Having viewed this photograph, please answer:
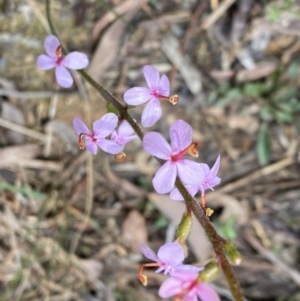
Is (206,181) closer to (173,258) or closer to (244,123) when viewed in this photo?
(173,258)

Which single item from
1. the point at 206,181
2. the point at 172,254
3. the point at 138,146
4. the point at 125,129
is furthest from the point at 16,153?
the point at 172,254

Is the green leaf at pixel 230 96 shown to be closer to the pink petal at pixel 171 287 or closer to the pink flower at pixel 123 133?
the pink flower at pixel 123 133

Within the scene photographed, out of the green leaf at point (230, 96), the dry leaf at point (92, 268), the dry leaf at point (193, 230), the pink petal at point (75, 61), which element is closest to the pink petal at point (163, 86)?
the pink petal at point (75, 61)

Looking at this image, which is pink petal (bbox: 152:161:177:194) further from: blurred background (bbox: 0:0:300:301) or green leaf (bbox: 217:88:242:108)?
green leaf (bbox: 217:88:242:108)

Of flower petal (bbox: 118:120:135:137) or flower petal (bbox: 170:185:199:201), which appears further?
flower petal (bbox: 118:120:135:137)

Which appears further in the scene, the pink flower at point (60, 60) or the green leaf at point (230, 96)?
the green leaf at point (230, 96)

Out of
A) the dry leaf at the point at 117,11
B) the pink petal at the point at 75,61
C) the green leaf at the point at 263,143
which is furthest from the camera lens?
the green leaf at the point at 263,143

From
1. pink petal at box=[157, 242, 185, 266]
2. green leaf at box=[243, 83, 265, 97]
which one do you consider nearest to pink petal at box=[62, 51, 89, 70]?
pink petal at box=[157, 242, 185, 266]
